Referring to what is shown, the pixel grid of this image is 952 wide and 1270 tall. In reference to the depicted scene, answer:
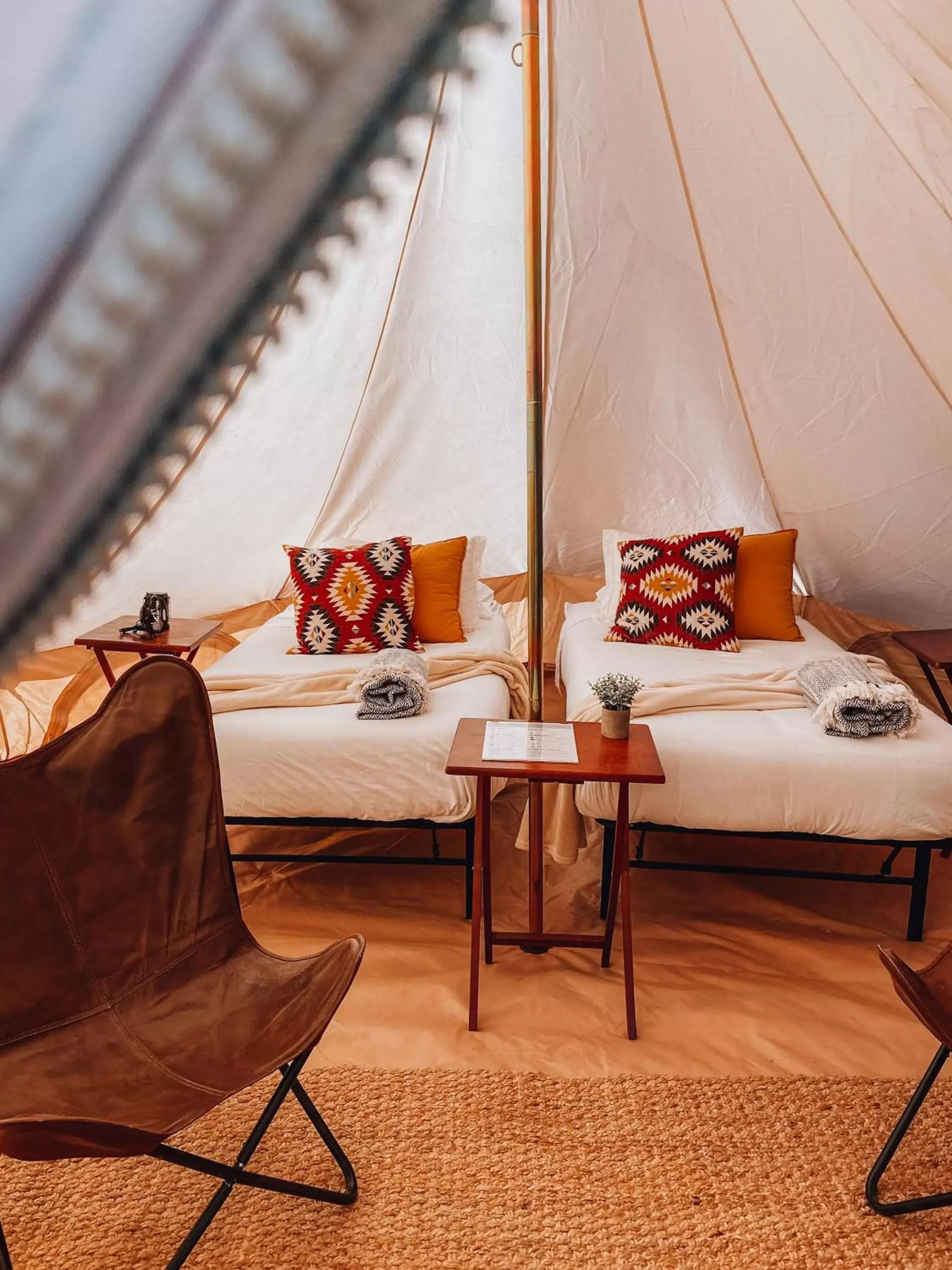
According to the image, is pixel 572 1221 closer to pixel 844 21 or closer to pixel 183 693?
pixel 183 693

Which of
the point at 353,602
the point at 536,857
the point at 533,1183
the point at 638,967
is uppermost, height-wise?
the point at 353,602

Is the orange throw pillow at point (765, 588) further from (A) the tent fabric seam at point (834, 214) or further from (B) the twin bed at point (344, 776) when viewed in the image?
(B) the twin bed at point (344, 776)

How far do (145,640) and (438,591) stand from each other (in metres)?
1.14

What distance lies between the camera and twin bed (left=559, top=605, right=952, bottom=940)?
258 cm

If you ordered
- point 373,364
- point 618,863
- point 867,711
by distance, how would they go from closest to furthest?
point 618,863
point 867,711
point 373,364

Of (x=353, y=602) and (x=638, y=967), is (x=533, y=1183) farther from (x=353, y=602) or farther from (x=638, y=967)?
(x=353, y=602)

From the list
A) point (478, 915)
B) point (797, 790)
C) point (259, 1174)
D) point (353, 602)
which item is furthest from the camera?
point (353, 602)

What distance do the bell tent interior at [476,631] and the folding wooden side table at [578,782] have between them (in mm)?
15

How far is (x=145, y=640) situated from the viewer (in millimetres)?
3662

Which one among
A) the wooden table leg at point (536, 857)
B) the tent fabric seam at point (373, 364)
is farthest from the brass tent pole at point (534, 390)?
the tent fabric seam at point (373, 364)

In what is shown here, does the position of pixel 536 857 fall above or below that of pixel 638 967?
above

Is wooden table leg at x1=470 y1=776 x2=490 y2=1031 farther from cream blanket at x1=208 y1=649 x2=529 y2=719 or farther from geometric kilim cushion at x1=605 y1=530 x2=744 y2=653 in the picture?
geometric kilim cushion at x1=605 y1=530 x2=744 y2=653

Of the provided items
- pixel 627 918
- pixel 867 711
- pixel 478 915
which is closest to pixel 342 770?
pixel 478 915

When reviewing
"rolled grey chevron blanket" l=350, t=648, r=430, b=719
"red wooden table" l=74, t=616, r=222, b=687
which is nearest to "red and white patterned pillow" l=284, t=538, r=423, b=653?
"red wooden table" l=74, t=616, r=222, b=687
